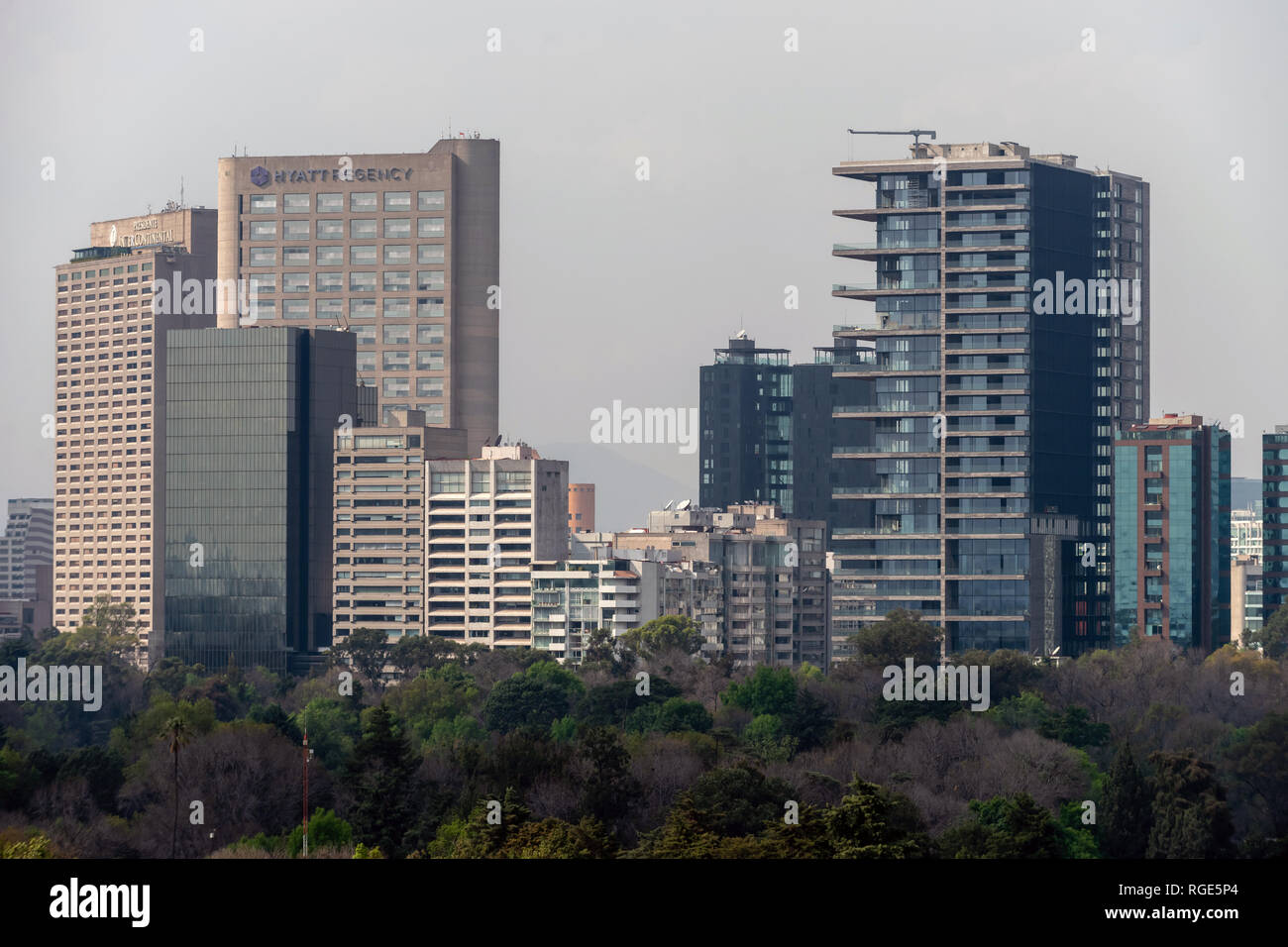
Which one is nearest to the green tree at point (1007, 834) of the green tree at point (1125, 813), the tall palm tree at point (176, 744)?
the green tree at point (1125, 813)

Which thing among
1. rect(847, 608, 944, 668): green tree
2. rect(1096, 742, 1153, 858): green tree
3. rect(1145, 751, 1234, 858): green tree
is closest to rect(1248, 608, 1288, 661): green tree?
rect(847, 608, 944, 668): green tree

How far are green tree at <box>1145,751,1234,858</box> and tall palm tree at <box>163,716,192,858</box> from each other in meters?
44.7

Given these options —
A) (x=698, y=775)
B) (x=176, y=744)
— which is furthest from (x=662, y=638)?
(x=176, y=744)

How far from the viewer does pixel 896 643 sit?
172 m

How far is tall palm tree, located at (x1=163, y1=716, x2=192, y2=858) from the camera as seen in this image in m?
102

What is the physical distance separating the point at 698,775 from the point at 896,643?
67490 mm

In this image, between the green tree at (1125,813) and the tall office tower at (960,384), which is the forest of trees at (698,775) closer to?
the green tree at (1125,813)

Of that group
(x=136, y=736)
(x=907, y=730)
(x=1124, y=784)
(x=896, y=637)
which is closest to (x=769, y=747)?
(x=907, y=730)

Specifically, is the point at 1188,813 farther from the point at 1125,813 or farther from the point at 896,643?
the point at 896,643

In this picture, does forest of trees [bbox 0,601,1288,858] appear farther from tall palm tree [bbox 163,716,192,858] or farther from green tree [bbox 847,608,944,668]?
green tree [bbox 847,608,944,668]

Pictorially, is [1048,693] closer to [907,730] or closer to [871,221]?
[907,730]

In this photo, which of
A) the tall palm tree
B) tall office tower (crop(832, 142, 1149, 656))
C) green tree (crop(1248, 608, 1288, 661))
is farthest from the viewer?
tall office tower (crop(832, 142, 1149, 656))
